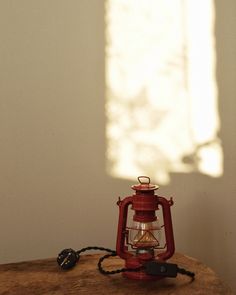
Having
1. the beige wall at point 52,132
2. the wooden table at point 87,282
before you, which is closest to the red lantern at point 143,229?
the wooden table at point 87,282

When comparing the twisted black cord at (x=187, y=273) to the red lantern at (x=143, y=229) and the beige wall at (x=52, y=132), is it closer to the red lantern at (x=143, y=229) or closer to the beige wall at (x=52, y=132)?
the red lantern at (x=143, y=229)

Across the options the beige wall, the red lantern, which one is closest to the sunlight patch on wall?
the beige wall

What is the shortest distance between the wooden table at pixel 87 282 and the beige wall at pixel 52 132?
260 mm

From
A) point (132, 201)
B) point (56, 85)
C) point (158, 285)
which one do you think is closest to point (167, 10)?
point (56, 85)

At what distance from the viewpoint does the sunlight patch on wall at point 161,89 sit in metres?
1.41

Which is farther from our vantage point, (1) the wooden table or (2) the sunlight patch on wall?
(2) the sunlight patch on wall

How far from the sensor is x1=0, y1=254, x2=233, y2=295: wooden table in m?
0.95

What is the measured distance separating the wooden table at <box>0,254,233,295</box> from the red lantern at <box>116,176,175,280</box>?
48 mm

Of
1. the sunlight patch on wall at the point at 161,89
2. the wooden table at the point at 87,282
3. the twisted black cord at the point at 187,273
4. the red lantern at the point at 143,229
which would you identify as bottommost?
the wooden table at the point at 87,282

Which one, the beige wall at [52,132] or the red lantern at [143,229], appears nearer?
the red lantern at [143,229]

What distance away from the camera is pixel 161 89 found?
144 cm

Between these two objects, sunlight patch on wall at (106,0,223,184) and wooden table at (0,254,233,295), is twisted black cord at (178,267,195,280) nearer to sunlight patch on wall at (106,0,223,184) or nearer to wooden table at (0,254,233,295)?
wooden table at (0,254,233,295)

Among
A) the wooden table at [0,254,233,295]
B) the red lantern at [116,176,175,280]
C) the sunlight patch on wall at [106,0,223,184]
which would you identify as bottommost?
the wooden table at [0,254,233,295]

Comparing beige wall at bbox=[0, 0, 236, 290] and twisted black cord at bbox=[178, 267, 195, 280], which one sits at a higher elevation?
beige wall at bbox=[0, 0, 236, 290]
